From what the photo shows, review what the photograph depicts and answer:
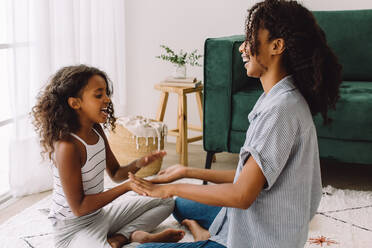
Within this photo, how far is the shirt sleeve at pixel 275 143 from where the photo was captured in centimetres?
95

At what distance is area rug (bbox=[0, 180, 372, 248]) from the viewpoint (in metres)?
1.65

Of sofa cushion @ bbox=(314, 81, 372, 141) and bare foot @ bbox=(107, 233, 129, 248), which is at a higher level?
sofa cushion @ bbox=(314, 81, 372, 141)

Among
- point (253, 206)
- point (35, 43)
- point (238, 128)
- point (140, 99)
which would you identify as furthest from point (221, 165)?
point (253, 206)

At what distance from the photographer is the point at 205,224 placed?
1.69m

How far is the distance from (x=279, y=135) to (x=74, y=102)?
74 centimetres

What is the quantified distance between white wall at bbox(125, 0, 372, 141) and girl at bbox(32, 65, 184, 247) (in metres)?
1.70

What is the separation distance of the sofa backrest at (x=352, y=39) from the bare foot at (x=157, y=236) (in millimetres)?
1633

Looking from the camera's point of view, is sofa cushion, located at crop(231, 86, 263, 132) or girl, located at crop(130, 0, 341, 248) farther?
sofa cushion, located at crop(231, 86, 263, 132)

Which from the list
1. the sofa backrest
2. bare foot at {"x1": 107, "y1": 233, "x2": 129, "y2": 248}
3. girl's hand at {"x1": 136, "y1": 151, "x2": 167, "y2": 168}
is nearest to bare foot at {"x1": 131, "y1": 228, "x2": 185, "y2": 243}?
bare foot at {"x1": 107, "y1": 233, "x2": 129, "y2": 248}

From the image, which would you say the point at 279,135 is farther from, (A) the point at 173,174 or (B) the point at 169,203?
(B) the point at 169,203

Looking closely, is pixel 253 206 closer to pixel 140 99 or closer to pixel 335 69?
pixel 335 69

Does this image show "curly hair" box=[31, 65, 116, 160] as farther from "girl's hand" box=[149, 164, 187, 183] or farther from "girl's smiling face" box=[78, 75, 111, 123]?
"girl's hand" box=[149, 164, 187, 183]

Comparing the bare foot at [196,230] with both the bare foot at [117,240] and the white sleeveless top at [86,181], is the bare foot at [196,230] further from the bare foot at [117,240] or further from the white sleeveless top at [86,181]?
the white sleeveless top at [86,181]

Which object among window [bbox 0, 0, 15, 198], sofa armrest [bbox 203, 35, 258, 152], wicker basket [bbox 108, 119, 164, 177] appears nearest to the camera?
window [bbox 0, 0, 15, 198]
